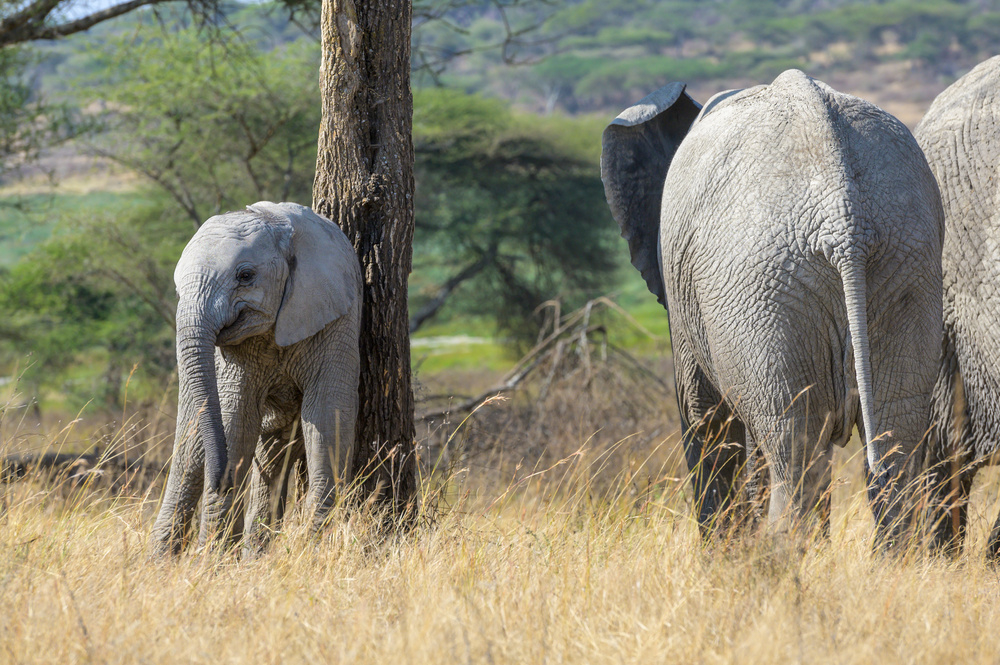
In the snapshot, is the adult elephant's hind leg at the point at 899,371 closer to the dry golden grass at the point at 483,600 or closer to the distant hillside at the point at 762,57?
the dry golden grass at the point at 483,600

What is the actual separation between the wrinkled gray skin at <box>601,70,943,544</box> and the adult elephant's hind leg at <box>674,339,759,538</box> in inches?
18.3

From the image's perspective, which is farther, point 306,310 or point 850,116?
point 306,310

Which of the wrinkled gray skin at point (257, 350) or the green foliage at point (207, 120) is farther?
the green foliage at point (207, 120)

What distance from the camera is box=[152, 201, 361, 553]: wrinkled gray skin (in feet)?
12.5

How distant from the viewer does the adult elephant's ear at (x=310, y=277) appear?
13.0 ft

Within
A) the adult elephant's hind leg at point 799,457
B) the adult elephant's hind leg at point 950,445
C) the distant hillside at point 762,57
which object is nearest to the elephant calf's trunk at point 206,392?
the adult elephant's hind leg at point 799,457

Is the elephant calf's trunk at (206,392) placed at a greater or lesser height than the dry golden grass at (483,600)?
greater

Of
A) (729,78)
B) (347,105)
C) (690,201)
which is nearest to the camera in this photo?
(690,201)

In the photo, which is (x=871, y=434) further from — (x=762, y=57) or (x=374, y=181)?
(x=762, y=57)

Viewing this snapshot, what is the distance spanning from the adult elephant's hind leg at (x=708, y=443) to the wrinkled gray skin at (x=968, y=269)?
2.70 feet

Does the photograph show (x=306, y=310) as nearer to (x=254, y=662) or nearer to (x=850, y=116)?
(x=254, y=662)

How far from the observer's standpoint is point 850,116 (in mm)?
3422

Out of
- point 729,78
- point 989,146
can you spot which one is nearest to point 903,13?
point 729,78

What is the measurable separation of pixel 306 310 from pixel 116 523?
4.90 feet
